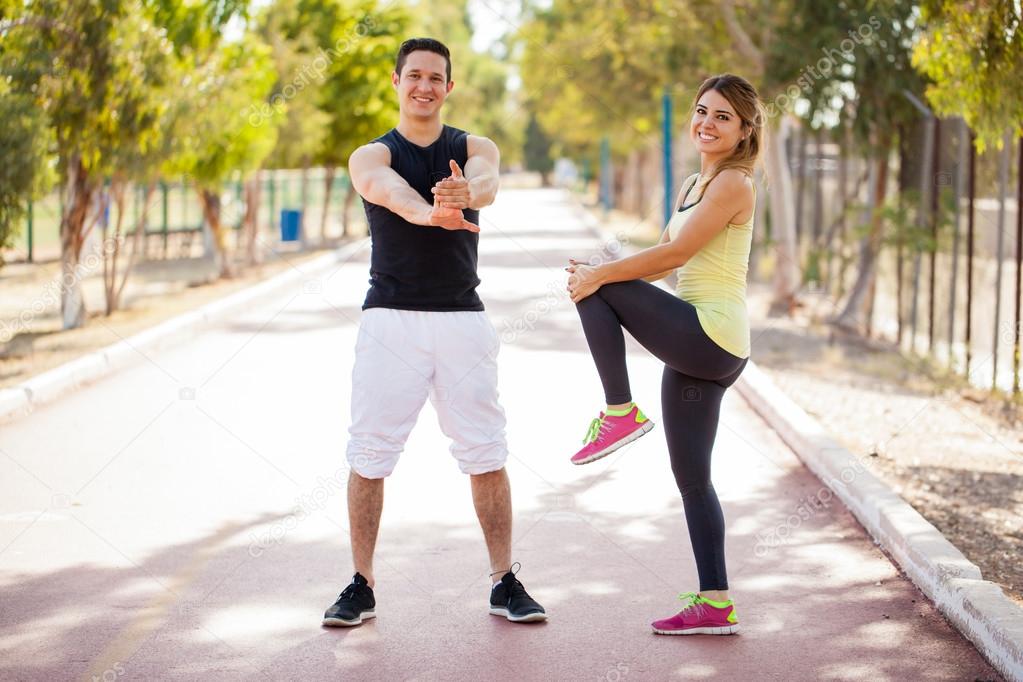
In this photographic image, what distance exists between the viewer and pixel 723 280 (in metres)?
4.73

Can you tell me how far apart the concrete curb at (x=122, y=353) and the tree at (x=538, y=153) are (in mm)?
87016

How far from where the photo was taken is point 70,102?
42.0 feet

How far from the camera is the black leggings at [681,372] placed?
459 centimetres

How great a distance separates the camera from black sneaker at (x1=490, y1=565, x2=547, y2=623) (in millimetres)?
5082

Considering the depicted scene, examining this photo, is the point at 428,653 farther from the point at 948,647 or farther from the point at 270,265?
the point at 270,265

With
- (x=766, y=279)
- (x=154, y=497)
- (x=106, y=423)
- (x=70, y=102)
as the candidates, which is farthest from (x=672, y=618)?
(x=766, y=279)

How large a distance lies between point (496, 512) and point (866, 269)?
473 inches

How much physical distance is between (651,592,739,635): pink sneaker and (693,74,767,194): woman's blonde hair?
151cm

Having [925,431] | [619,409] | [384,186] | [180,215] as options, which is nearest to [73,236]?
[925,431]

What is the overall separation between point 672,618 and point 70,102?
969 cm

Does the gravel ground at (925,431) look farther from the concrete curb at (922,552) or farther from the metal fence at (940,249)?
the metal fence at (940,249)
